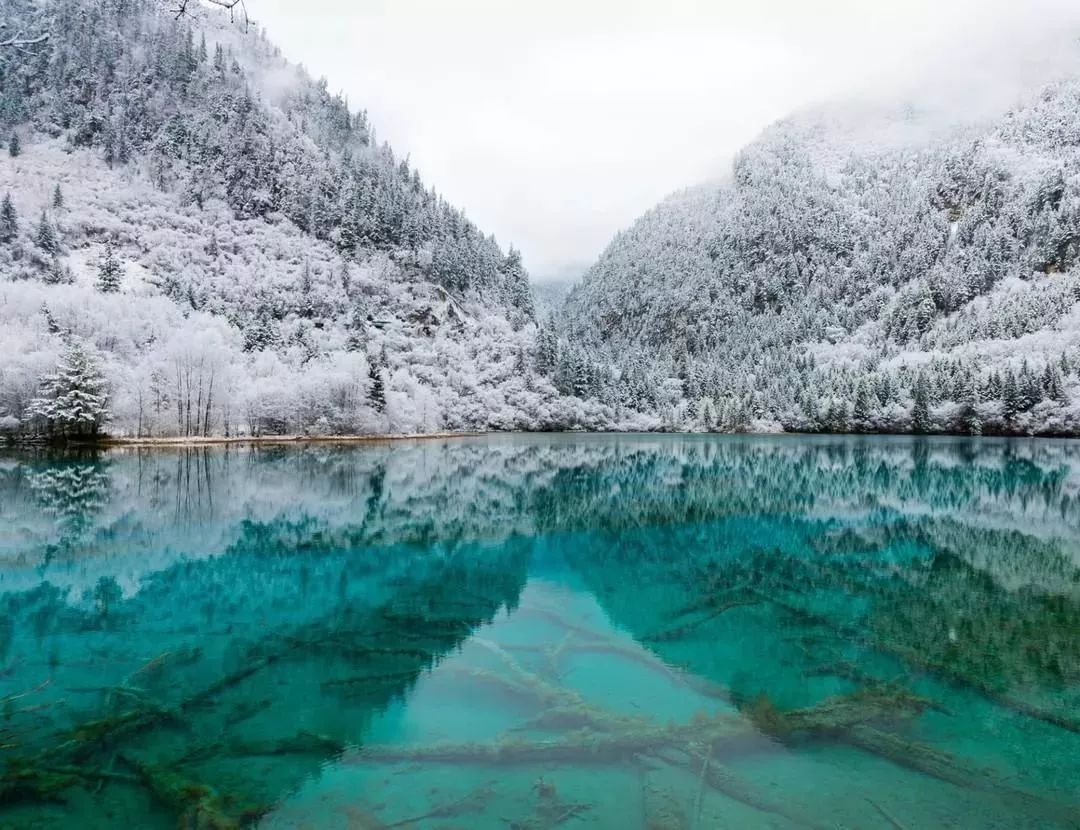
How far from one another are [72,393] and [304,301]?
60.6 metres

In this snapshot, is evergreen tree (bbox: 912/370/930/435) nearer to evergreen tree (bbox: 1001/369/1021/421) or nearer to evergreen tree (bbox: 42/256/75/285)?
evergreen tree (bbox: 1001/369/1021/421)

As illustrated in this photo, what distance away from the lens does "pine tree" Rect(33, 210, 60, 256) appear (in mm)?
109312

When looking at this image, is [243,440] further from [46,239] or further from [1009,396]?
[1009,396]

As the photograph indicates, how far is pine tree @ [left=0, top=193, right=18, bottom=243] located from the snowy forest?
669mm

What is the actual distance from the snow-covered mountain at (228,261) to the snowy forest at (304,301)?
0.51 m

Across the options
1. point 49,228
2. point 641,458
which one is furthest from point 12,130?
point 641,458

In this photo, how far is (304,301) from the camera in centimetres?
12362

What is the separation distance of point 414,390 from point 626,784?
104069mm

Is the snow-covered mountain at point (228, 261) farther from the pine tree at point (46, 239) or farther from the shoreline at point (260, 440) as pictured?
the shoreline at point (260, 440)

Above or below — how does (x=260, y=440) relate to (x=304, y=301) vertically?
below

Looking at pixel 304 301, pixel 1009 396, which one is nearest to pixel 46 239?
pixel 304 301

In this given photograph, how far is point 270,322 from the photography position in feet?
363

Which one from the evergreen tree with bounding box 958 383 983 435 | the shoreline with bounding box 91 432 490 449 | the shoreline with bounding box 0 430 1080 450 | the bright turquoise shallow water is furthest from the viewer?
the evergreen tree with bounding box 958 383 983 435

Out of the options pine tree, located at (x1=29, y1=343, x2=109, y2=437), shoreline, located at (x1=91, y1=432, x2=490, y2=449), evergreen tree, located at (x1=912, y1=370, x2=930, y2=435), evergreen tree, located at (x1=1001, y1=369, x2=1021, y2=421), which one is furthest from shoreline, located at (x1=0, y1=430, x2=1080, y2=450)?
evergreen tree, located at (x1=1001, y1=369, x2=1021, y2=421)
